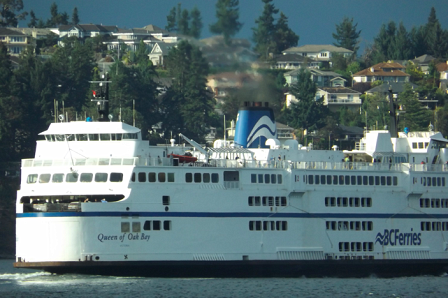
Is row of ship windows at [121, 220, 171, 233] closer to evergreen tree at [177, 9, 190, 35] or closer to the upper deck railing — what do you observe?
the upper deck railing

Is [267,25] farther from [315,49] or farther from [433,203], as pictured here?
[433,203]

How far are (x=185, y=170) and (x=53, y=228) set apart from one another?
6.62 meters

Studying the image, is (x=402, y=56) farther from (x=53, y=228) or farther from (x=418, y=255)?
(x=53, y=228)

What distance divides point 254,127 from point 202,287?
11.0 metres

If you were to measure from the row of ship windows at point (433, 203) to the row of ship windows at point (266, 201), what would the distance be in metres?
8.25

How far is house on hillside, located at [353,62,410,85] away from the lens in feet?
407

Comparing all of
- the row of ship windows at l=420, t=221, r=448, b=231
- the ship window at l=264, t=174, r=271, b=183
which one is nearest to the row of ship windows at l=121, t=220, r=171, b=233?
the ship window at l=264, t=174, r=271, b=183

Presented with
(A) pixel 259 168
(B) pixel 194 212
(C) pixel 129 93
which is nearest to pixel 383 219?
(A) pixel 259 168

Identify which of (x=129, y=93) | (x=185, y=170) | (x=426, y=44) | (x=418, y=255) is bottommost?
(x=418, y=255)

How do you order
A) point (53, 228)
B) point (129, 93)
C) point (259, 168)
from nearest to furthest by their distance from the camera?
point (53, 228), point (259, 168), point (129, 93)

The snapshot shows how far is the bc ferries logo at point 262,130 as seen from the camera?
53.0 meters

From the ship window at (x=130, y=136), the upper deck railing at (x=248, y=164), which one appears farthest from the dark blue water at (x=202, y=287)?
the ship window at (x=130, y=136)

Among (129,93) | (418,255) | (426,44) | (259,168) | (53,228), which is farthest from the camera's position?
(426,44)

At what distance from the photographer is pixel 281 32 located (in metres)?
137
